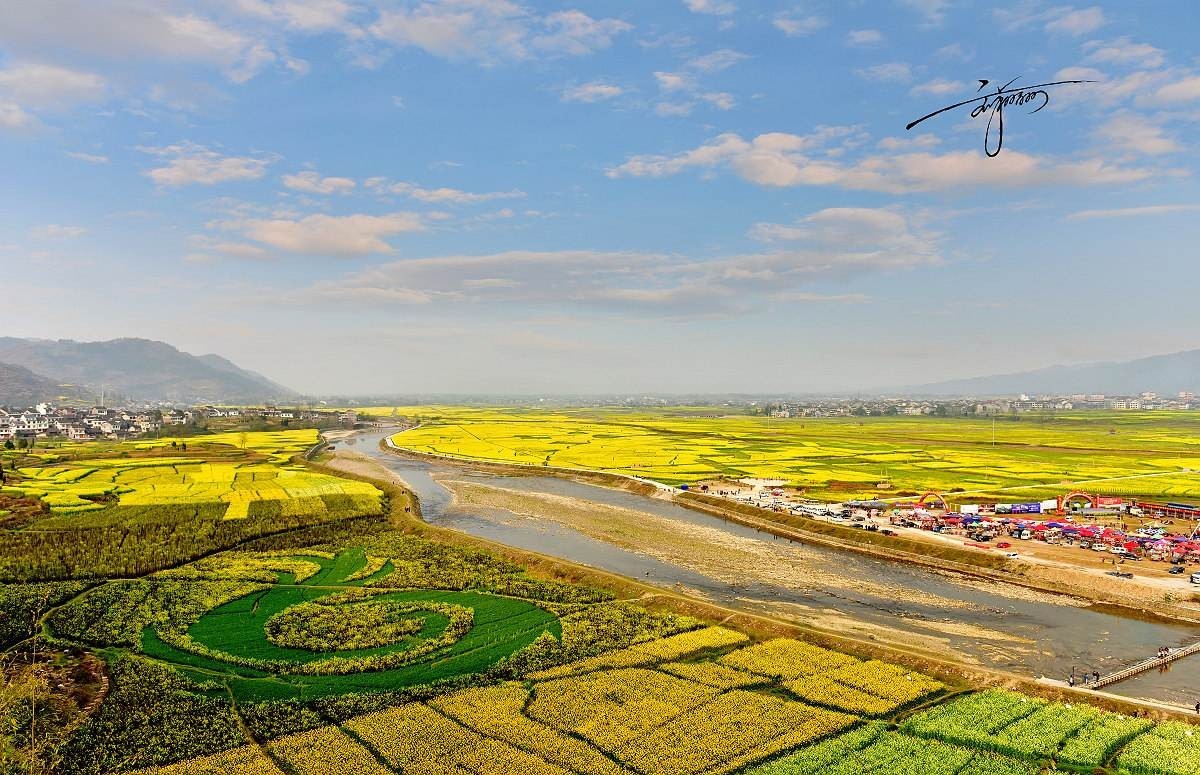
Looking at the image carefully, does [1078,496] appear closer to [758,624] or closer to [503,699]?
[758,624]

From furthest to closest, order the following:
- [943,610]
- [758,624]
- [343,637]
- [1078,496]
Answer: [1078,496], [943,610], [758,624], [343,637]

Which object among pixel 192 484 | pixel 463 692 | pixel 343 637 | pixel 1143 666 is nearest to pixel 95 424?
pixel 192 484

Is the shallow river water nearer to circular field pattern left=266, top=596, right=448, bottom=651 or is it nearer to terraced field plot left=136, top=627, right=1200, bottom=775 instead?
terraced field plot left=136, top=627, right=1200, bottom=775

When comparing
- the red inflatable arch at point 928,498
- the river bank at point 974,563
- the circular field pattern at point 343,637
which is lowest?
the circular field pattern at point 343,637

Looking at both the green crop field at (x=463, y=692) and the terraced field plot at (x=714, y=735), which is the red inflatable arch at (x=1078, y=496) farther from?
the terraced field plot at (x=714, y=735)

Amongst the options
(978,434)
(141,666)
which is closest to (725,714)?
(141,666)

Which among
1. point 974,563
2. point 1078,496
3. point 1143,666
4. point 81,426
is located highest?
point 1078,496

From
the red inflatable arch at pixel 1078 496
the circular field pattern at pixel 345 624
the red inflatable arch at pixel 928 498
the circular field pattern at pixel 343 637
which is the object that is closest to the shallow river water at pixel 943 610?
the circular field pattern at pixel 343 637
